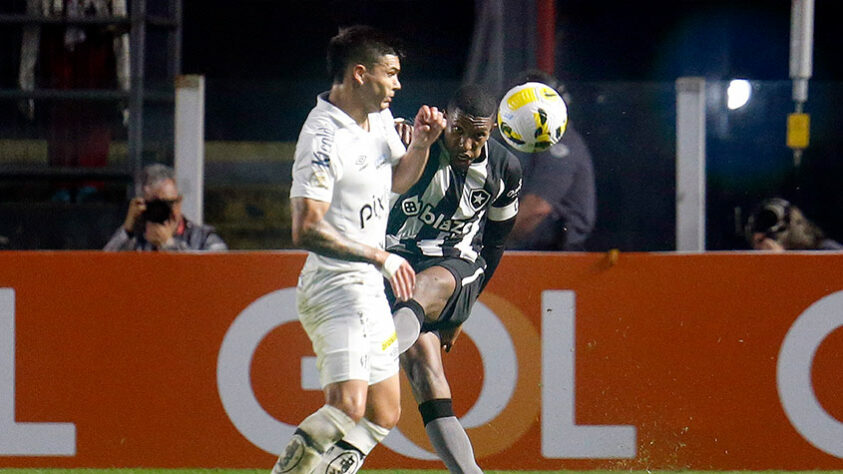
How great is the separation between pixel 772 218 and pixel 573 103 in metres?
1.26

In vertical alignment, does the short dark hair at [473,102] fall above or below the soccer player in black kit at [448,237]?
above

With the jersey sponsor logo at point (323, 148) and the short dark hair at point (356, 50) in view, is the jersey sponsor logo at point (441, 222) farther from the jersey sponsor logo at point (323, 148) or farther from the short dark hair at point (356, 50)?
the jersey sponsor logo at point (323, 148)

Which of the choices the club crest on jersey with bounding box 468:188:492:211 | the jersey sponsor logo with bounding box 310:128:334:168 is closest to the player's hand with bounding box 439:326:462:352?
the club crest on jersey with bounding box 468:188:492:211

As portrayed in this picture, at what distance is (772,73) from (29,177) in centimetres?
573

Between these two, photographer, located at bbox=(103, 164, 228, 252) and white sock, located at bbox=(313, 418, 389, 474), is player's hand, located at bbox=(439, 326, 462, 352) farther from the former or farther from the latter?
photographer, located at bbox=(103, 164, 228, 252)

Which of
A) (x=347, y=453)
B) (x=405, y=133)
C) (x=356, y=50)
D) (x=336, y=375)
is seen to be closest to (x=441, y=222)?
(x=405, y=133)

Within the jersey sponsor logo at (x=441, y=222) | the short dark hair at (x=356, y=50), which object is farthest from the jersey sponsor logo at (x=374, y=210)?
the jersey sponsor logo at (x=441, y=222)

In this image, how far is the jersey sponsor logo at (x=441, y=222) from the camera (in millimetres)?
6125

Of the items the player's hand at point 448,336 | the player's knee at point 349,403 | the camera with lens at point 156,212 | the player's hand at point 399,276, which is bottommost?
the player's knee at point 349,403

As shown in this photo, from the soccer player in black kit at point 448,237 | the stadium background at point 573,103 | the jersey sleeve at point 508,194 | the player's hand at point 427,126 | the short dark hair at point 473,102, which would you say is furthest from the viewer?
the stadium background at point 573,103

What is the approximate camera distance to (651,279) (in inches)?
275

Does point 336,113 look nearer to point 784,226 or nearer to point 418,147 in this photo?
point 418,147

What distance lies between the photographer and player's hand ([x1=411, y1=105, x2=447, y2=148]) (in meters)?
5.40

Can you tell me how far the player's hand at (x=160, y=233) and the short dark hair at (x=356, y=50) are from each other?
2378 millimetres
